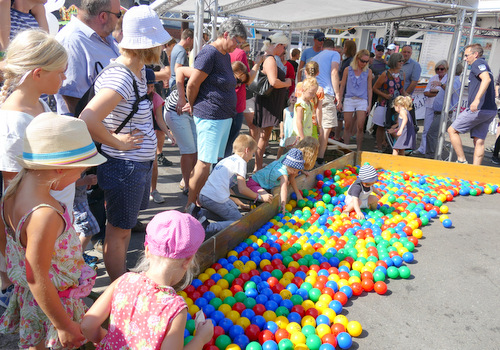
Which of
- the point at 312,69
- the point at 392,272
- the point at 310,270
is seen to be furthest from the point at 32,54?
the point at 312,69

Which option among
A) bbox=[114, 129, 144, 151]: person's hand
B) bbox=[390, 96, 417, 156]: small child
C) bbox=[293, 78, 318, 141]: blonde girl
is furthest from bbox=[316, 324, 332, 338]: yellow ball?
bbox=[390, 96, 417, 156]: small child

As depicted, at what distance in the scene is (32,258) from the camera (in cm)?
175

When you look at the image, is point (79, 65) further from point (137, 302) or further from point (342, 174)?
point (342, 174)

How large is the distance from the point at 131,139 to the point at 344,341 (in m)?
2.02

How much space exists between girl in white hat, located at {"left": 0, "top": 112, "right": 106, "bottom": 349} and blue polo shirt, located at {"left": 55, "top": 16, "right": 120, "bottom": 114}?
1.57 m

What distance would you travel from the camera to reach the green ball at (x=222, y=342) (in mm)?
2777

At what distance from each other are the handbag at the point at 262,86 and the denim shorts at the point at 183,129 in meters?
1.77

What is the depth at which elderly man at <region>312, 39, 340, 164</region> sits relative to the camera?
7.14 metres

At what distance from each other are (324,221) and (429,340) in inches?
85.8

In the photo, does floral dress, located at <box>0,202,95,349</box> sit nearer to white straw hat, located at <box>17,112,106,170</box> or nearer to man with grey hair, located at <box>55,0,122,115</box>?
white straw hat, located at <box>17,112,106,170</box>

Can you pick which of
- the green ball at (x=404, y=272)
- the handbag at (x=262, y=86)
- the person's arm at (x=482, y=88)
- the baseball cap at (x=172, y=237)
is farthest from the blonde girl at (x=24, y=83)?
the person's arm at (x=482, y=88)

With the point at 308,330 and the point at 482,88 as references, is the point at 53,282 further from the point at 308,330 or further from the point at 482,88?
the point at 482,88

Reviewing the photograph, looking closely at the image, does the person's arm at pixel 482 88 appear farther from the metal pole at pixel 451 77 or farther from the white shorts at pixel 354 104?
the white shorts at pixel 354 104

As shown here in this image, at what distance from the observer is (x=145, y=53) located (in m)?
2.65
